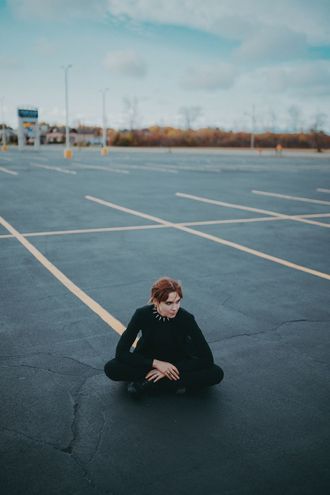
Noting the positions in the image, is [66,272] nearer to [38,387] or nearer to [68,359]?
[68,359]

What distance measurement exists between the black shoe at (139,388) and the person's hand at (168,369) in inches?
5.6

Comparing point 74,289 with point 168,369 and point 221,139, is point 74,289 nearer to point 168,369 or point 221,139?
point 168,369

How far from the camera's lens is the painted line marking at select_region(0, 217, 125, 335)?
544 cm

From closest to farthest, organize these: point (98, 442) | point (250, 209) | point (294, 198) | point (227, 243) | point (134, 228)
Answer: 1. point (98, 442)
2. point (227, 243)
3. point (134, 228)
4. point (250, 209)
5. point (294, 198)

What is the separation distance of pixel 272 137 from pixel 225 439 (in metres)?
107

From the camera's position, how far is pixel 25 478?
2.94 m

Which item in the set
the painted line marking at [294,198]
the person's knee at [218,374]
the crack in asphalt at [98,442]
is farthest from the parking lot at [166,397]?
the painted line marking at [294,198]

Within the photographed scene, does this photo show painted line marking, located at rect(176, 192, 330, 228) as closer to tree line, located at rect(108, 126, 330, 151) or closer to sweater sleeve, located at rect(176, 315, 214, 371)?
sweater sleeve, located at rect(176, 315, 214, 371)

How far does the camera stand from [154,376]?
3875 millimetres

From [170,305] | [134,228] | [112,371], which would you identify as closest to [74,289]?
[112,371]

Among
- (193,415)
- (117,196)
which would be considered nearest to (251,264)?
(193,415)

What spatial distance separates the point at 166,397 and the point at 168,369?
292 millimetres

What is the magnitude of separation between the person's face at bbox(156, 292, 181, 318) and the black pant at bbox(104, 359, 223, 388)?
1.69 ft

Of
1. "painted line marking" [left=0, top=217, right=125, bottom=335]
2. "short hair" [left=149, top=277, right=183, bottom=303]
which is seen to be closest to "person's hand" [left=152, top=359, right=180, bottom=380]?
"short hair" [left=149, top=277, right=183, bottom=303]
